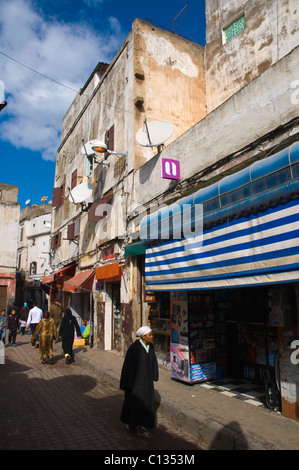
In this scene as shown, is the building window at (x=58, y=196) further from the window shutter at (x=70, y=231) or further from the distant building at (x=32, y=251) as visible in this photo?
the distant building at (x=32, y=251)

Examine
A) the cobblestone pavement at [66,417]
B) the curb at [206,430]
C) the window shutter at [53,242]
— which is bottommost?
the cobblestone pavement at [66,417]

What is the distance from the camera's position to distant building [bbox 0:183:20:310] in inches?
1051

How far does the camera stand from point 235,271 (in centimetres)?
528

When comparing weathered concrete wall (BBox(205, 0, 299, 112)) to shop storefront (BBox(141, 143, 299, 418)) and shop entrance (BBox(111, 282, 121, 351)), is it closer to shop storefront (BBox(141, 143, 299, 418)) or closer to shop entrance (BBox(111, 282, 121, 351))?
shop storefront (BBox(141, 143, 299, 418))

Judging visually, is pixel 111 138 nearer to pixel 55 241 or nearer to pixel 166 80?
pixel 166 80

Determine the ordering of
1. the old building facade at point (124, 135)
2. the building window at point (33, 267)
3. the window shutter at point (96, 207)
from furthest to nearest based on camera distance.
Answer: the building window at point (33, 267) < the window shutter at point (96, 207) < the old building facade at point (124, 135)

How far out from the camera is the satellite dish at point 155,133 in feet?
30.5

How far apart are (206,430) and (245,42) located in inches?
427

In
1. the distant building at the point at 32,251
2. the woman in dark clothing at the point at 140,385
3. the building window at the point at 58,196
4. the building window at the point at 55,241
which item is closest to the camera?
the woman in dark clothing at the point at 140,385

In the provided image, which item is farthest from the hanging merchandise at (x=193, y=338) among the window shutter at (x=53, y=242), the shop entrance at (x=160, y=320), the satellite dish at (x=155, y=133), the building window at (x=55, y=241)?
the window shutter at (x=53, y=242)

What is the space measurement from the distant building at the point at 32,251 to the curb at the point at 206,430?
28.6 m

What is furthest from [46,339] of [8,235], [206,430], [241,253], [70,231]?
[8,235]

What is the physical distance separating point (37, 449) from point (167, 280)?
3828 millimetres
